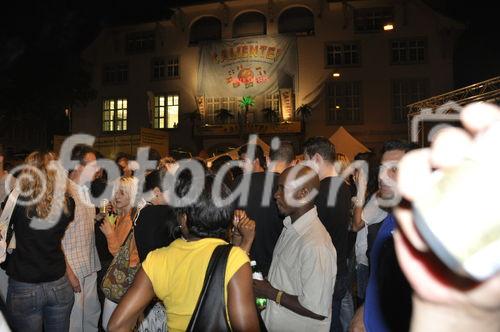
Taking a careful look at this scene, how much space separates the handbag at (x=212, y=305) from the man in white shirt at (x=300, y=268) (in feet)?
3.12

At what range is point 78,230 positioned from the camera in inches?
185

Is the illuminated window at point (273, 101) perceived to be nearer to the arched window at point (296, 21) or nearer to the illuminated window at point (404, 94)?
the arched window at point (296, 21)

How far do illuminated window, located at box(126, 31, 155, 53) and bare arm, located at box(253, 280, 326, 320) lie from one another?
24473 mm

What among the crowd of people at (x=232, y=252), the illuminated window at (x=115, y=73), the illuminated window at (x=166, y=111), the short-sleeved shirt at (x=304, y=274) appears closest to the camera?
the crowd of people at (x=232, y=252)

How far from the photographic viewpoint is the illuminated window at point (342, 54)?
22.3m

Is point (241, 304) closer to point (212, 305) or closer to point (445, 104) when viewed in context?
point (212, 305)

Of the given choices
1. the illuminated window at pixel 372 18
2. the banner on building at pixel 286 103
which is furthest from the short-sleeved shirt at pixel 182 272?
the illuminated window at pixel 372 18

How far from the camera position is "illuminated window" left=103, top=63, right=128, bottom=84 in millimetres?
25750

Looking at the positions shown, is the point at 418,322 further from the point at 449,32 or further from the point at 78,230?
the point at 449,32

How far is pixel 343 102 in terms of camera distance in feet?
73.8

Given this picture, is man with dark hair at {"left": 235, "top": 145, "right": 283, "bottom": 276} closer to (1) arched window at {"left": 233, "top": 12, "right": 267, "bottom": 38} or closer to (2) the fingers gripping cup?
(2) the fingers gripping cup

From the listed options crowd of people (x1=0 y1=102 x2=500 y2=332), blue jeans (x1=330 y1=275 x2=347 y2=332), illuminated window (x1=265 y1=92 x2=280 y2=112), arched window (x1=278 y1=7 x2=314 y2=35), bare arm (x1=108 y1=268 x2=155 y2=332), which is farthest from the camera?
arched window (x1=278 y1=7 x2=314 y2=35)

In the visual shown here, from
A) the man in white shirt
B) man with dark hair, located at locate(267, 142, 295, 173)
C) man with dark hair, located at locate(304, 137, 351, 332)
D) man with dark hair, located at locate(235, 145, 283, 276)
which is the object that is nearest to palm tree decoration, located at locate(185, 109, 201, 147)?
man with dark hair, located at locate(267, 142, 295, 173)

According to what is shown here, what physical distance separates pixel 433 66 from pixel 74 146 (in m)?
21.1
